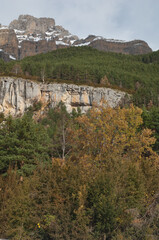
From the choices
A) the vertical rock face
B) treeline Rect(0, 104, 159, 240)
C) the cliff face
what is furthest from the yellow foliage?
the vertical rock face

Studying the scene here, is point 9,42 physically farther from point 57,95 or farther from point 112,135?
point 112,135

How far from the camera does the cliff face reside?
54.4 m

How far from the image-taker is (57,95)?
189 ft

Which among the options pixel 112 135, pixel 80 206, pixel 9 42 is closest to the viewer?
pixel 80 206

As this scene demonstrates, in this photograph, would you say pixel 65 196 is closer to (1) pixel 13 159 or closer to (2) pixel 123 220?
(2) pixel 123 220

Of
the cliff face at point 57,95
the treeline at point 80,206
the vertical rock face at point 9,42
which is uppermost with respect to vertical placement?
the vertical rock face at point 9,42

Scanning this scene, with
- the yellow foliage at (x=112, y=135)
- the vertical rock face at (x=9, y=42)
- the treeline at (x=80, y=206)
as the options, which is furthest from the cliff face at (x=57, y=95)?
the vertical rock face at (x=9, y=42)

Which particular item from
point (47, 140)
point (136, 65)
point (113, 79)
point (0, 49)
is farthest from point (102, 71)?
point (0, 49)

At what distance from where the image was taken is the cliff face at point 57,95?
54.4 metres

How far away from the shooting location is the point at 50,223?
648 centimetres

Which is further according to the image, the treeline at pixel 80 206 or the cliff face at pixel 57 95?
the cliff face at pixel 57 95

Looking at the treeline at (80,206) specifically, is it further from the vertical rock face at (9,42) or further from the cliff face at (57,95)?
the vertical rock face at (9,42)

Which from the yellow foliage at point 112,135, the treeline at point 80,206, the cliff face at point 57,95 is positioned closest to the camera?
the treeline at point 80,206

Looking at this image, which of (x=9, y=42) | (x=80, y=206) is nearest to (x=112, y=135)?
(x=80, y=206)
